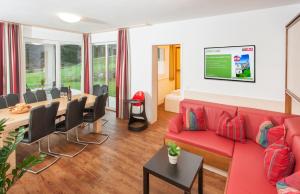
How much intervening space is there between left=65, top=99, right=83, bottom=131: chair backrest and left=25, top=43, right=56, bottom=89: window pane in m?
3.00

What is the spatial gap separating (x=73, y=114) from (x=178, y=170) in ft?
7.25

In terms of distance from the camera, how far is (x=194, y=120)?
327cm

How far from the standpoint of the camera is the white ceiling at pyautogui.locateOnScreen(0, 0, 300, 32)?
9.67 feet

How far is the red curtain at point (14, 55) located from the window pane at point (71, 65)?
1560 millimetres

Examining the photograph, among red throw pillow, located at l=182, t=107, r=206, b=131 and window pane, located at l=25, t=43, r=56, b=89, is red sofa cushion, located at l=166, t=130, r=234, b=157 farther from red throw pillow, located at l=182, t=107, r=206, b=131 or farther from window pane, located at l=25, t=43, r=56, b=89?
window pane, located at l=25, t=43, r=56, b=89

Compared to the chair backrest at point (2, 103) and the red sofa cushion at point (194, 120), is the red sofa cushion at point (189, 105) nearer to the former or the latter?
the red sofa cushion at point (194, 120)

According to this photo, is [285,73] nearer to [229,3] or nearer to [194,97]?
[229,3]

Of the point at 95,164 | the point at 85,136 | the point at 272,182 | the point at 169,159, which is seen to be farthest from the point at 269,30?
the point at 85,136

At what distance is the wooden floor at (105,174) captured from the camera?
95.9 inches

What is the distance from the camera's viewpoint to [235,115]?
3.17 m

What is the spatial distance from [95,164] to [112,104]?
11.5ft

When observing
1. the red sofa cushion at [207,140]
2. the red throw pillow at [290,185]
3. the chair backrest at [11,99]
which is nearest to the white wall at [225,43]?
the red sofa cushion at [207,140]

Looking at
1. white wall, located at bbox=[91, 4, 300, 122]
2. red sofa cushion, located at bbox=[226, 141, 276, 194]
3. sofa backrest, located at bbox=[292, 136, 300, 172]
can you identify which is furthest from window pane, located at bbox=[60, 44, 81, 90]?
sofa backrest, located at bbox=[292, 136, 300, 172]

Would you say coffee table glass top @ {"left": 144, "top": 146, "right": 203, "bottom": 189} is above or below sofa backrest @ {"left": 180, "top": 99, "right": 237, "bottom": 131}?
below
